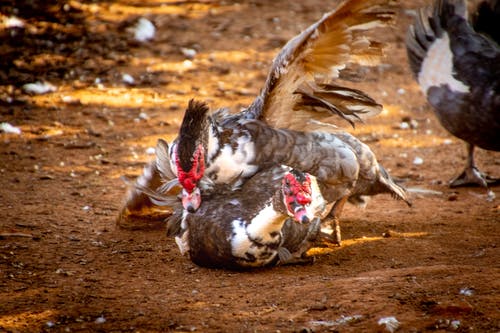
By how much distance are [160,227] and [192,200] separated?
101 centimetres

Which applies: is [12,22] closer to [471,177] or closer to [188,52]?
[188,52]

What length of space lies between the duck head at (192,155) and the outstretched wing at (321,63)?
0.48 meters

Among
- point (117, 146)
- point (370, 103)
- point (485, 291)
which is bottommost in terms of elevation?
point (117, 146)

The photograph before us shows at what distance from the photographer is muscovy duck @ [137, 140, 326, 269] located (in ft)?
13.9

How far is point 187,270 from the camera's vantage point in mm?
4438

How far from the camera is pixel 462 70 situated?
5.58 metres

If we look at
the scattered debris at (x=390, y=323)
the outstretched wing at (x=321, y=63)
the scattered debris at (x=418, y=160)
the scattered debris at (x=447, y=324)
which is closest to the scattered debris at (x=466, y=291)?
the scattered debris at (x=447, y=324)

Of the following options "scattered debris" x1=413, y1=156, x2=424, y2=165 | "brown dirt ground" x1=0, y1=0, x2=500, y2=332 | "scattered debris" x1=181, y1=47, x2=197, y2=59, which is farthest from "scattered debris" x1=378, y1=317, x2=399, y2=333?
"scattered debris" x1=181, y1=47, x2=197, y2=59

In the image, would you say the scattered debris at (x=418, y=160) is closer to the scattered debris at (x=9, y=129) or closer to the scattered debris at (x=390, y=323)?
the scattered debris at (x=390, y=323)

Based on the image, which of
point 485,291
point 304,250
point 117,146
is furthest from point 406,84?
point 485,291

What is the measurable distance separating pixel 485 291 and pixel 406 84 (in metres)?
5.03

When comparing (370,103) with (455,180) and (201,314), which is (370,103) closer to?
(455,180)

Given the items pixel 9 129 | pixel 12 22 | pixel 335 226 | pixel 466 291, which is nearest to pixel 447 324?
pixel 466 291

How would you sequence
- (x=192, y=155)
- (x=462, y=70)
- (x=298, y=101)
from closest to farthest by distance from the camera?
1. (x=192, y=155)
2. (x=298, y=101)
3. (x=462, y=70)
